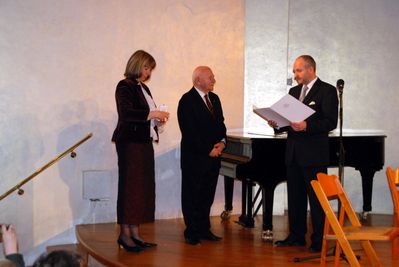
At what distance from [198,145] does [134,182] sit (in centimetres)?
67

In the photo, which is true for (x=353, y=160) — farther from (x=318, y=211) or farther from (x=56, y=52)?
(x=56, y=52)

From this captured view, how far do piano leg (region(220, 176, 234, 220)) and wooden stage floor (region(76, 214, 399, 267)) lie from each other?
1.12 ft

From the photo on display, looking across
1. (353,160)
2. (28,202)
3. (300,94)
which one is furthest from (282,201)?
(28,202)

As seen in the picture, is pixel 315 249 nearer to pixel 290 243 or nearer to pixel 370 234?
pixel 290 243

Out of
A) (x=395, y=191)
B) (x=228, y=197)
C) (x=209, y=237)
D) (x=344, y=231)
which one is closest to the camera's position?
(x=344, y=231)

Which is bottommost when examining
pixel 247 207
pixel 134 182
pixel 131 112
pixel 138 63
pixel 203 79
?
pixel 247 207

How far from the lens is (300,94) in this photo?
18.5 ft

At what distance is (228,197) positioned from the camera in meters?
7.07

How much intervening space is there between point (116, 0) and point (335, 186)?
10.8 ft

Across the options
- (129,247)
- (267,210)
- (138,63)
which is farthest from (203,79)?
(129,247)

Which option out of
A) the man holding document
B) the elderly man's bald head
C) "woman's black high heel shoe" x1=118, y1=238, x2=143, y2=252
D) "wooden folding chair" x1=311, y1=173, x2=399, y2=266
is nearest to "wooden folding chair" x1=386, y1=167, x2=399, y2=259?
"wooden folding chair" x1=311, y1=173, x2=399, y2=266

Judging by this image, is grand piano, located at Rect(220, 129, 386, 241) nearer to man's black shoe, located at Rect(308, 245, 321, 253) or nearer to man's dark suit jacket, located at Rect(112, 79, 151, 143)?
man's black shoe, located at Rect(308, 245, 321, 253)

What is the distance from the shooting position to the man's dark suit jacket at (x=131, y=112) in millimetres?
5215

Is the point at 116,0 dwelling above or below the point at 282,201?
above
